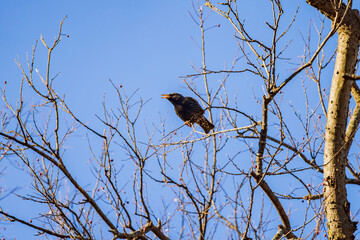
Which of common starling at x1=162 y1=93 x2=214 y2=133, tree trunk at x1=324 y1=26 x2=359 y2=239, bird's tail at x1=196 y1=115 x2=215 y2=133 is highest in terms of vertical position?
common starling at x1=162 y1=93 x2=214 y2=133

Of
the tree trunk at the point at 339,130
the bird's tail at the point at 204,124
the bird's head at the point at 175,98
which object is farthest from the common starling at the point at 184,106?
the tree trunk at the point at 339,130

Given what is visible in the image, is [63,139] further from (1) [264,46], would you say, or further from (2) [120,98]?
(1) [264,46]

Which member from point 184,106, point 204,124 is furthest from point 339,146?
point 184,106

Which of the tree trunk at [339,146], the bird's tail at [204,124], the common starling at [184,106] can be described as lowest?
the tree trunk at [339,146]

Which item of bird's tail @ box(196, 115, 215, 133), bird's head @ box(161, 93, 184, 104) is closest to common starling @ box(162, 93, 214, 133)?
bird's head @ box(161, 93, 184, 104)

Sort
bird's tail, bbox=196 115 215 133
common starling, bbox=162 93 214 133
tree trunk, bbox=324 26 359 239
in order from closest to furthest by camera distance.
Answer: tree trunk, bbox=324 26 359 239 → bird's tail, bbox=196 115 215 133 → common starling, bbox=162 93 214 133

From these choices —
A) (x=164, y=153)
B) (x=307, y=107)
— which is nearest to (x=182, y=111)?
(x=307, y=107)

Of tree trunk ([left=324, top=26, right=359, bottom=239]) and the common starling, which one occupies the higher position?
the common starling

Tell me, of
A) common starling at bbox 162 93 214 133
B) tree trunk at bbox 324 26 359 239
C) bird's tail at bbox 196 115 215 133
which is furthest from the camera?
common starling at bbox 162 93 214 133

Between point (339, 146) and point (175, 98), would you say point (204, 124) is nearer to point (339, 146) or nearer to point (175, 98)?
point (175, 98)

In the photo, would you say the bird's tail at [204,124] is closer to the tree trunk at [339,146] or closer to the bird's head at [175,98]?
the bird's head at [175,98]

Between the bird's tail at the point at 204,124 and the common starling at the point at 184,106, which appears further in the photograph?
the common starling at the point at 184,106

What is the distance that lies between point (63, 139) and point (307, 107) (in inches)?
113

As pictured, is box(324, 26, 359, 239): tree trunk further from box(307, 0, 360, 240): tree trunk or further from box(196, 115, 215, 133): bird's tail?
box(196, 115, 215, 133): bird's tail
